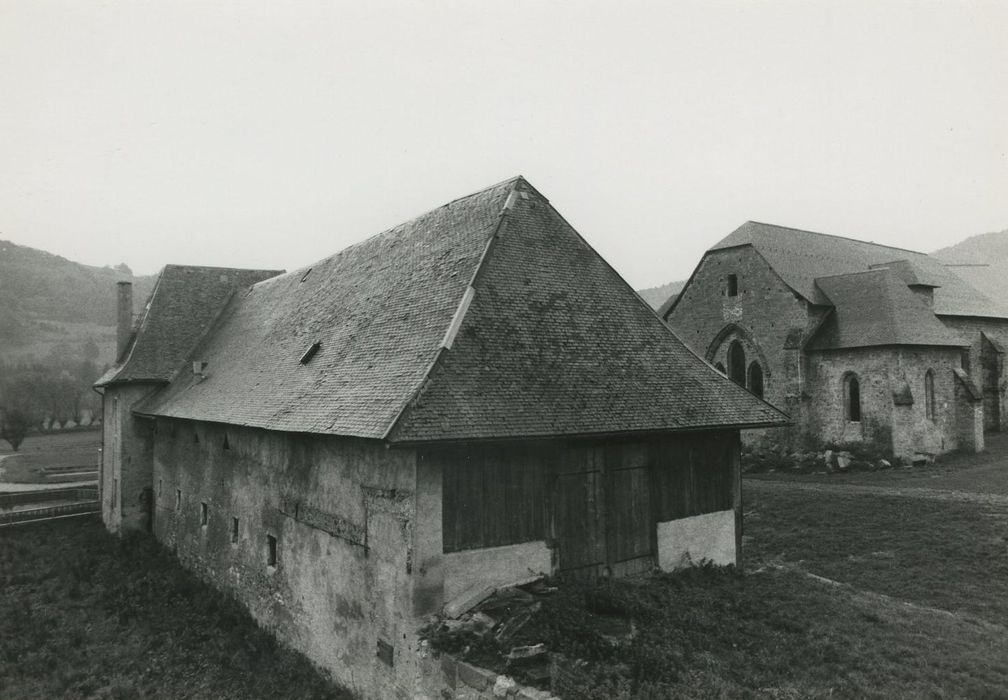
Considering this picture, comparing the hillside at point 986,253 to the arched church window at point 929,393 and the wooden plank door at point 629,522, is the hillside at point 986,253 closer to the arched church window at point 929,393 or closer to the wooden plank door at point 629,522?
the arched church window at point 929,393

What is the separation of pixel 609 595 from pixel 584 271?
636 centimetres

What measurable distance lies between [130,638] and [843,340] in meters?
26.9

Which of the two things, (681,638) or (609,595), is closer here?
(681,638)

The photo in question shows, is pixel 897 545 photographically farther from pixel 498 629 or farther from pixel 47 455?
pixel 47 455

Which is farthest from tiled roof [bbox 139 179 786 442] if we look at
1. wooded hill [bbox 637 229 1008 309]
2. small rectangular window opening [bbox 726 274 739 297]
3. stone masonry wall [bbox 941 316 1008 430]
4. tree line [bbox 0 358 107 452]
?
wooded hill [bbox 637 229 1008 309]

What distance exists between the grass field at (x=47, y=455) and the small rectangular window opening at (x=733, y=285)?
31.8m

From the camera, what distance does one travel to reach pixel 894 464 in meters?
25.8

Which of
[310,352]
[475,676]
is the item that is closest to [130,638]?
[310,352]

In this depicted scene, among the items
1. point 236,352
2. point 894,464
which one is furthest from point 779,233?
point 236,352

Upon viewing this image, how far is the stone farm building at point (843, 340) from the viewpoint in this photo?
26609mm

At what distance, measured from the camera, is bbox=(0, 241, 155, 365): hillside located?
279 ft

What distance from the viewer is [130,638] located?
14023mm

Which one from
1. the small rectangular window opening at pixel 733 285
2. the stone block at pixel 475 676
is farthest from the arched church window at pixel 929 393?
the stone block at pixel 475 676

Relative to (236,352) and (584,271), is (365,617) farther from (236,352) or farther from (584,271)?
(236,352)
